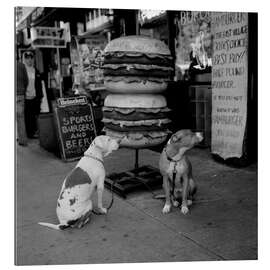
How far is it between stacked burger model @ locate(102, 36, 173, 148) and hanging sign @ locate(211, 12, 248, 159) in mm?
1317

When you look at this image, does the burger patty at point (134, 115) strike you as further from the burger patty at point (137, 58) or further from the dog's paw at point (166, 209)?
the dog's paw at point (166, 209)

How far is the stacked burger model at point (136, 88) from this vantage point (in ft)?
12.1

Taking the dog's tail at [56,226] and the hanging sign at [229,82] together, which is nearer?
the dog's tail at [56,226]

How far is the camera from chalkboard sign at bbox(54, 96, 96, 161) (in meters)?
5.84

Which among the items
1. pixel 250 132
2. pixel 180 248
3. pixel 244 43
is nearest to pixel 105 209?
pixel 180 248

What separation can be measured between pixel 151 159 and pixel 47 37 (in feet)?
14.0

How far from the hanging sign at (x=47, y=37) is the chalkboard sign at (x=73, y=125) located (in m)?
2.82

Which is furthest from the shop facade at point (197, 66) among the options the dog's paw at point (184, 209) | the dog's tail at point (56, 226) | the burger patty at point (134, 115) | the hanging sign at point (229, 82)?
the dog's tail at point (56, 226)

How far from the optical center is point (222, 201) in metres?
3.87

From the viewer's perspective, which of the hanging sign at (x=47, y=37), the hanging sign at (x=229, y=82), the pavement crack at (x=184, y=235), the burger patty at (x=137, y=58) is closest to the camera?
the pavement crack at (x=184, y=235)

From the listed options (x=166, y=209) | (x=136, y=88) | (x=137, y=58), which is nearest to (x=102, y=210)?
(x=166, y=209)

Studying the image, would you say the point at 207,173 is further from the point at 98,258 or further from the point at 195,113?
the point at 98,258

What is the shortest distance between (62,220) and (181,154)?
1.26 meters

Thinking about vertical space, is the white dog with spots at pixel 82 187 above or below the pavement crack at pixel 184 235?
above
